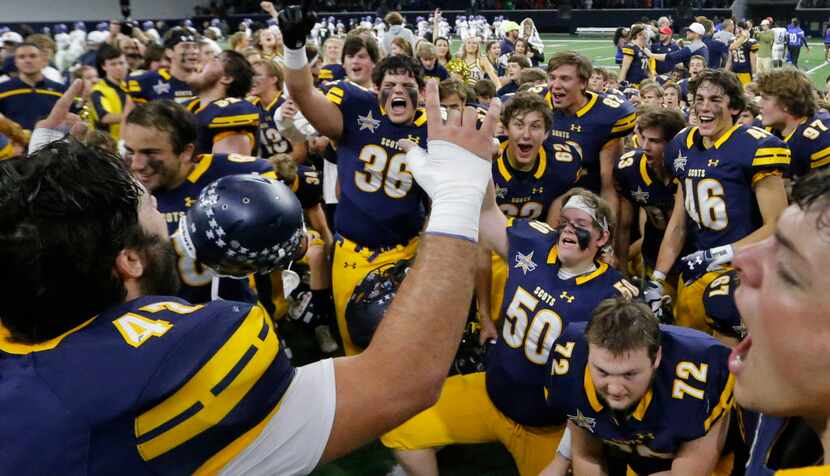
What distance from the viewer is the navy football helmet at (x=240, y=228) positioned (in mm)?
2375

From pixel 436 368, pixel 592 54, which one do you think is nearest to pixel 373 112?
pixel 436 368

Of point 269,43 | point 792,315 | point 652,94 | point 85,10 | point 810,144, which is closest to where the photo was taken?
point 792,315

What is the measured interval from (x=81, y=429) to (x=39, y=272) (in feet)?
0.95

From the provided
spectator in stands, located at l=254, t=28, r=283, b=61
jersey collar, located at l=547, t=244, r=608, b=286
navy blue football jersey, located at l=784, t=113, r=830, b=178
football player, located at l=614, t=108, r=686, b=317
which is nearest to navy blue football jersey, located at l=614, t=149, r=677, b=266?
football player, located at l=614, t=108, r=686, b=317

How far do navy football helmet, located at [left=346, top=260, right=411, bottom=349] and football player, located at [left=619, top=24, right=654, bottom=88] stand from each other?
9.11m

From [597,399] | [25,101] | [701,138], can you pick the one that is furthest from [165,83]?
[597,399]

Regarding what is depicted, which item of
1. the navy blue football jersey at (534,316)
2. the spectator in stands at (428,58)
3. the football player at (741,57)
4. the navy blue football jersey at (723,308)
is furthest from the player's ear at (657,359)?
the football player at (741,57)

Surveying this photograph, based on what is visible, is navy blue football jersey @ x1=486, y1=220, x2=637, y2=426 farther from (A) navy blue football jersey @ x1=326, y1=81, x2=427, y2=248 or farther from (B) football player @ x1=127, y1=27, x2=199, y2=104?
(B) football player @ x1=127, y1=27, x2=199, y2=104

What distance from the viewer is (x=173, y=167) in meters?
3.17

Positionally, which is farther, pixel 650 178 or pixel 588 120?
pixel 588 120

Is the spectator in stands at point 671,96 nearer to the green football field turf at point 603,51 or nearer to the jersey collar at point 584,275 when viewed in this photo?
the jersey collar at point 584,275

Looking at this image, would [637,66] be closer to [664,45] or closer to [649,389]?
[664,45]

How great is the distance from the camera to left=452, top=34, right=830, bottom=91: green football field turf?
19.7m

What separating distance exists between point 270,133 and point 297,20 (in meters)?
3.06
